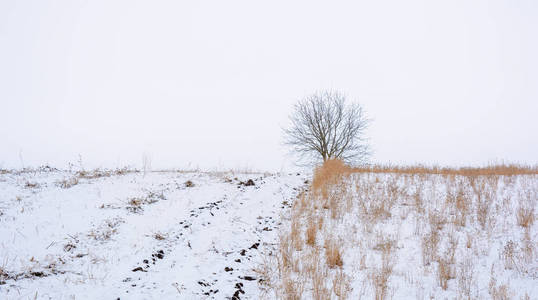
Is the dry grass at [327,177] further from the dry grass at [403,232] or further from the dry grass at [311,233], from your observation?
the dry grass at [311,233]

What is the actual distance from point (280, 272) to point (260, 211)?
2819mm

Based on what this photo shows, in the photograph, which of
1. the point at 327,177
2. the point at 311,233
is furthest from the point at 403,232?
the point at 327,177

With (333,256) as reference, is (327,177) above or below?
above

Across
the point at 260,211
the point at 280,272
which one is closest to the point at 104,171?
the point at 260,211

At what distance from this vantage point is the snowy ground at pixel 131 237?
3.81m

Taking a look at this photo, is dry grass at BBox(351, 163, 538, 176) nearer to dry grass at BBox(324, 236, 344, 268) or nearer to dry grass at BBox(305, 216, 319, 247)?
→ dry grass at BBox(305, 216, 319, 247)

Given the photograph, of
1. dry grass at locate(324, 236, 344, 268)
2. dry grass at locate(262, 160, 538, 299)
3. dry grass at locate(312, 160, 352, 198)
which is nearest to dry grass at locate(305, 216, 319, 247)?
dry grass at locate(262, 160, 538, 299)

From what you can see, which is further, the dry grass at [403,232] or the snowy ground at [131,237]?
the dry grass at [403,232]

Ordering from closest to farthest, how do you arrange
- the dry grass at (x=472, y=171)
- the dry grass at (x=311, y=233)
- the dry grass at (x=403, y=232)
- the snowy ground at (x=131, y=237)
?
the snowy ground at (x=131, y=237), the dry grass at (x=403, y=232), the dry grass at (x=311, y=233), the dry grass at (x=472, y=171)

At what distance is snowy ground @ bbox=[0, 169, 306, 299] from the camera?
150 inches

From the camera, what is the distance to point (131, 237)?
5293 mm

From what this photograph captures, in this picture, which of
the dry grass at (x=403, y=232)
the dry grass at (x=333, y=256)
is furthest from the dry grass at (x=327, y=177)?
the dry grass at (x=333, y=256)

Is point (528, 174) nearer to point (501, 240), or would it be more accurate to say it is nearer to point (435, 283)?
point (501, 240)

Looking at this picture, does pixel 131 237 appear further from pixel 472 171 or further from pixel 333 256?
pixel 472 171
